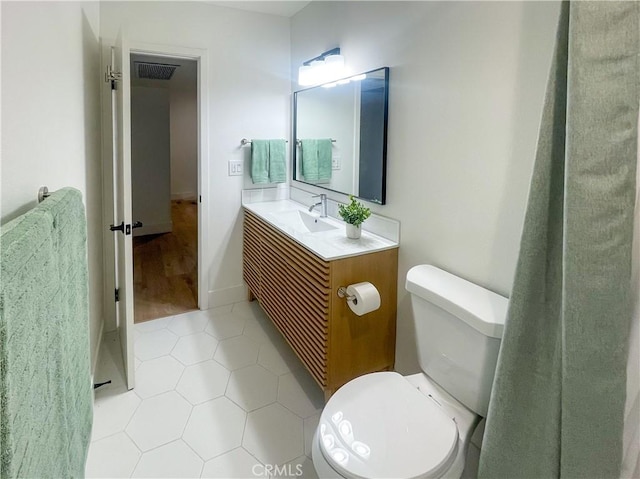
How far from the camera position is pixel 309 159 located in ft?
9.10

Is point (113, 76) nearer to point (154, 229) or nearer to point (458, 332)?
point (458, 332)

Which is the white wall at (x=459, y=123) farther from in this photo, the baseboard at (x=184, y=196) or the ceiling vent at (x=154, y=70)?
the baseboard at (x=184, y=196)

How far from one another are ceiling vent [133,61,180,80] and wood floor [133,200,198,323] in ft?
6.77

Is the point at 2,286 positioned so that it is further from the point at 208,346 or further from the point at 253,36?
the point at 253,36

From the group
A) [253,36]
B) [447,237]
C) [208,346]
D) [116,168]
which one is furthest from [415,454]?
[253,36]

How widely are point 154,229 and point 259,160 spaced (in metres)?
3.14

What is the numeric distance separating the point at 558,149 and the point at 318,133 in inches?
73.3

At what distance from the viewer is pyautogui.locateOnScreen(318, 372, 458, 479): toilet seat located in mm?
1106

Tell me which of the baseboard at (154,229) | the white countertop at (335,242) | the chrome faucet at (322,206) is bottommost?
the baseboard at (154,229)

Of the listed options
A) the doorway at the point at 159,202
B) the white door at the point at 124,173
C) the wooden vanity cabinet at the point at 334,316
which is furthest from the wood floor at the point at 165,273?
the wooden vanity cabinet at the point at 334,316

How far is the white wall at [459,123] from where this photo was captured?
4.37ft

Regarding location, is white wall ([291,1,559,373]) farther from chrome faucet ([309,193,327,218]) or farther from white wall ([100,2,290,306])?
white wall ([100,2,290,306])

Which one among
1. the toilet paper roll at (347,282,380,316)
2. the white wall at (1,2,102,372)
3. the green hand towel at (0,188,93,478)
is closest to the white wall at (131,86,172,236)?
the white wall at (1,2,102,372)

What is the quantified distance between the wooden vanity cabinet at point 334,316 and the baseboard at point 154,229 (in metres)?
3.73
